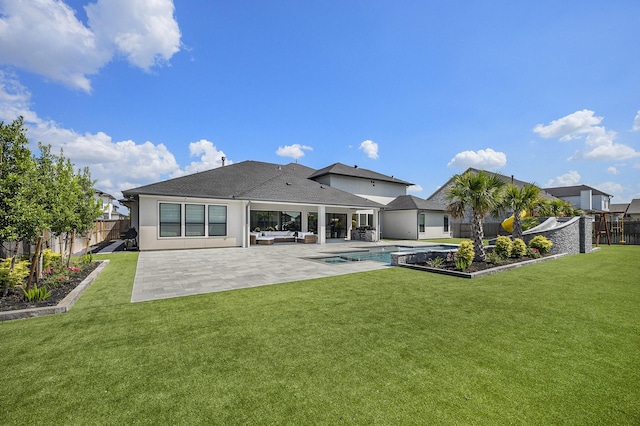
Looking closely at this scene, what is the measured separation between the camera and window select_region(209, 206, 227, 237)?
15.8 metres

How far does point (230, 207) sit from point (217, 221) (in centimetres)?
112

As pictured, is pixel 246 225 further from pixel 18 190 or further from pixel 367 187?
pixel 367 187

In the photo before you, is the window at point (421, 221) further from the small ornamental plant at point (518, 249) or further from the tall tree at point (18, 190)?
the tall tree at point (18, 190)

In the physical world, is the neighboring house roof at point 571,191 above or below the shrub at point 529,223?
above

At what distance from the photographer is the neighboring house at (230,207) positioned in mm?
14328

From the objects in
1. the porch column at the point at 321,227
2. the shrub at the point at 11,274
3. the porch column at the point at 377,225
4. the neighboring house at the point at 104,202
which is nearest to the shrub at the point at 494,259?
the porch column at the point at 321,227

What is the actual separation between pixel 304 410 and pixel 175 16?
43.9ft

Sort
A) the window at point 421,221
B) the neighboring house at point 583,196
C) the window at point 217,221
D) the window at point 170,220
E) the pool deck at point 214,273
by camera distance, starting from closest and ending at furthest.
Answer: the pool deck at point 214,273 < the window at point 170,220 < the window at point 217,221 < the window at point 421,221 < the neighboring house at point 583,196

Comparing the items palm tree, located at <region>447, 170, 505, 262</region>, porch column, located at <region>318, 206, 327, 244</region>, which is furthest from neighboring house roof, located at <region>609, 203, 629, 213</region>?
palm tree, located at <region>447, 170, 505, 262</region>

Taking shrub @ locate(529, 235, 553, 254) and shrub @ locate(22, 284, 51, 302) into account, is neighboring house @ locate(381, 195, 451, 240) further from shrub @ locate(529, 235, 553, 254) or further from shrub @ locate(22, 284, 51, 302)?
shrub @ locate(22, 284, 51, 302)

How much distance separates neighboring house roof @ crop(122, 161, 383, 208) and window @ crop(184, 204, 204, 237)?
91 centimetres

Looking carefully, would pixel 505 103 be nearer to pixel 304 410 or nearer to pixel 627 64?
pixel 627 64

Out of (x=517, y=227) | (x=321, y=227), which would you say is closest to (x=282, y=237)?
(x=321, y=227)

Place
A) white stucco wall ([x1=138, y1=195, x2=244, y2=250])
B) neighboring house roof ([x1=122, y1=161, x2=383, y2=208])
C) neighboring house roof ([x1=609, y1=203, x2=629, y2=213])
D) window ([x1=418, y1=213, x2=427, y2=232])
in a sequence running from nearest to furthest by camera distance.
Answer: white stucco wall ([x1=138, y1=195, x2=244, y2=250]) < neighboring house roof ([x1=122, y1=161, x2=383, y2=208]) < window ([x1=418, y1=213, x2=427, y2=232]) < neighboring house roof ([x1=609, y1=203, x2=629, y2=213])
